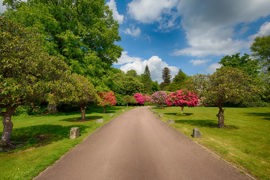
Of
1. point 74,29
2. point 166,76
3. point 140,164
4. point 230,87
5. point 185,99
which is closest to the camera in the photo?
point 140,164

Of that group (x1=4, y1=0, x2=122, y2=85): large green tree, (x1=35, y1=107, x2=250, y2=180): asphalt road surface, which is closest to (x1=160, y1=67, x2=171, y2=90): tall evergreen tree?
(x1=4, y1=0, x2=122, y2=85): large green tree

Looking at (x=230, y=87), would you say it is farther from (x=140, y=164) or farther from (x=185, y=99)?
(x=185, y=99)

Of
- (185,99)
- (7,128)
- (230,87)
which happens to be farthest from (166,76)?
(7,128)

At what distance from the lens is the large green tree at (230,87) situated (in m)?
13.3

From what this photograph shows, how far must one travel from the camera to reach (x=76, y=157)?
7270 mm

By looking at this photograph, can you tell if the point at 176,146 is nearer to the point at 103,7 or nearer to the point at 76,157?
the point at 76,157

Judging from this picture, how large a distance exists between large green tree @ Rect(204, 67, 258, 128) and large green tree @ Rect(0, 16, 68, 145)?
12441 mm

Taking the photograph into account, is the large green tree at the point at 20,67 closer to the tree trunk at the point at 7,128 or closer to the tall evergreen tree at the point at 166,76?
the tree trunk at the point at 7,128

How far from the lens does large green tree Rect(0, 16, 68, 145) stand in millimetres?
7402

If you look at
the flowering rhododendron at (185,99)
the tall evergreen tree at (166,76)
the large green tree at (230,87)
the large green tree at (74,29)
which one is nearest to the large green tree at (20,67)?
the large green tree at (230,87)

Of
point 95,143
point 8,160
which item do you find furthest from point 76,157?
point 8,160

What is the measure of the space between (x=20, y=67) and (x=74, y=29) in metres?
21.2

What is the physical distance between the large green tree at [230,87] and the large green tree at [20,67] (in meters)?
12.4

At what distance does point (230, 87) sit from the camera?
13.4m
